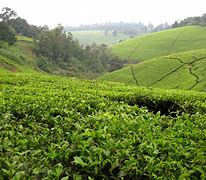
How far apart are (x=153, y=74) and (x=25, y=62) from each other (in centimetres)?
2581

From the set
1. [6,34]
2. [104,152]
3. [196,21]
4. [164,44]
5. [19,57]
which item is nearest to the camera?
[104,152]

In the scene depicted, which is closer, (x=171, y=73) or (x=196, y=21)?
(x=171, y=73)

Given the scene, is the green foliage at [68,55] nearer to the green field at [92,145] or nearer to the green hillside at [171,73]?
the green hillside at [171,73]

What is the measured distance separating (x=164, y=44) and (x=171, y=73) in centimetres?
3488

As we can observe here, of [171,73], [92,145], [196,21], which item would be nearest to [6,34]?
[171,73]

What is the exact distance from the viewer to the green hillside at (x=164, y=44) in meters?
96.1

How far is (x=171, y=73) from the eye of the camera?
68.9 meters

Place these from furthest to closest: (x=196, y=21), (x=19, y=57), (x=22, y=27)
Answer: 1. (x=196, y=21)
2. (x=22, y=27)
3. (x=19, y=57)

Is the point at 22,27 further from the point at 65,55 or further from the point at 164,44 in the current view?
the point at 164,44

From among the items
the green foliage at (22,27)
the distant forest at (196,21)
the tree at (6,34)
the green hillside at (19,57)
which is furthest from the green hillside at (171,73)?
the distant forest at (196,21)

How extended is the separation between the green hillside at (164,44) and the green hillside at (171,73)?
18969 mm

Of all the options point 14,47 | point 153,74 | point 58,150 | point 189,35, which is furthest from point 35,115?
point 189,35

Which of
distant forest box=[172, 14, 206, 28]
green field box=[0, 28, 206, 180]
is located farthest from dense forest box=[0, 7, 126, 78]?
green field box=[0, 28, 206, 180]

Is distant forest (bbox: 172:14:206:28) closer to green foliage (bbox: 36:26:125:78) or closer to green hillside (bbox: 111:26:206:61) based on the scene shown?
green hillside (bbox: 111:26:206:61)
